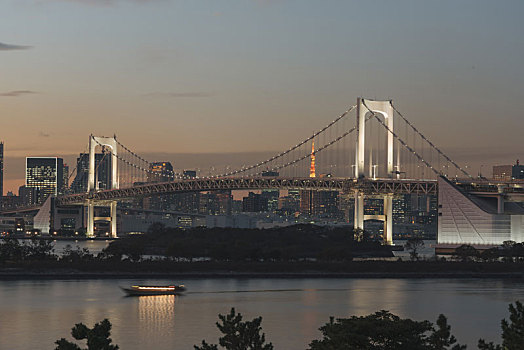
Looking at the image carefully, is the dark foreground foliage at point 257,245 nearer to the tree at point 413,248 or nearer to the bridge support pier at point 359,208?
the bridge support pier at point 359,208

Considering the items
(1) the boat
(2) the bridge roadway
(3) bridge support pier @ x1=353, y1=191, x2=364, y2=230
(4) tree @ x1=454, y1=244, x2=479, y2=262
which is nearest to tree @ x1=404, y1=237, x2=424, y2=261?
(4) tree @ x1=454, y1=244, x2=479, y2=262

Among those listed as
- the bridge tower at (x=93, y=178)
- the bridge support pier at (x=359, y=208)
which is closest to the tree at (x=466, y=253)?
the bridge support pier at (x=359, y=208)

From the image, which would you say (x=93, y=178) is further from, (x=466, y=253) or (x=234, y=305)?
(x=234, y=305)

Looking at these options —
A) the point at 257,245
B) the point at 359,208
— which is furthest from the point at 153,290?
the point at 257,245

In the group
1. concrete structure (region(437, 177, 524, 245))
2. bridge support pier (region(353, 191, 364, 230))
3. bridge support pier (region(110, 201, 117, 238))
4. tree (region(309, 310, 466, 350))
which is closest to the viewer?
tree (region(309, 310, 466, 350))

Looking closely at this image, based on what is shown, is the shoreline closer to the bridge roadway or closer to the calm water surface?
the calm water surface

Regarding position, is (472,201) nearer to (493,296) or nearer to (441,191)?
(441,191)
